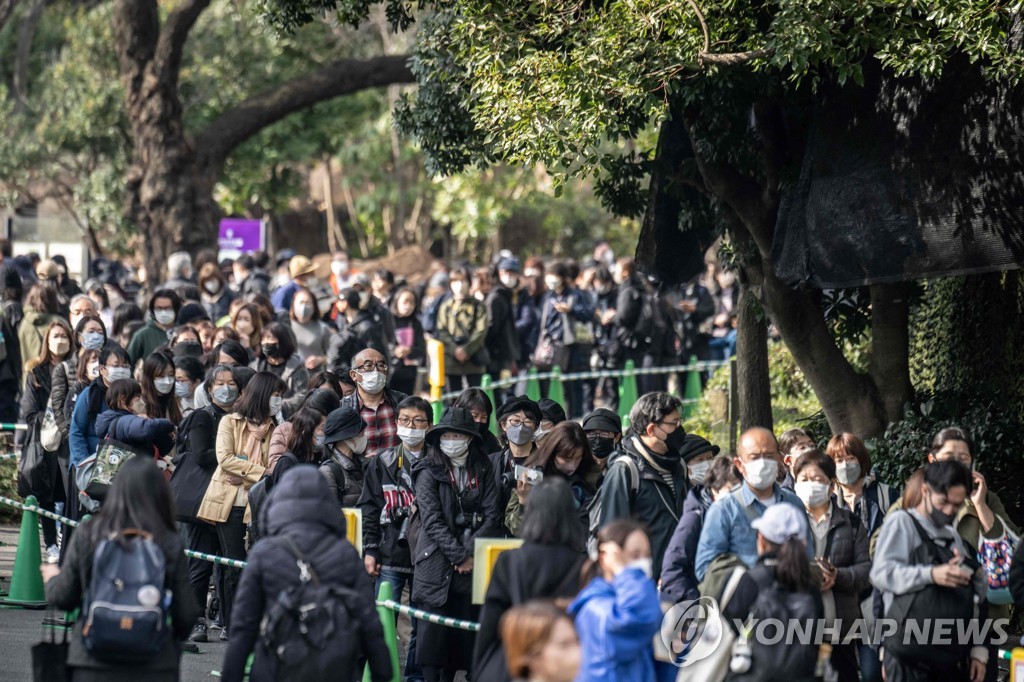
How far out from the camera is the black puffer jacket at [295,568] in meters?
6.41

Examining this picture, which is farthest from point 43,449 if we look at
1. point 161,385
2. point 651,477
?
point 651,477

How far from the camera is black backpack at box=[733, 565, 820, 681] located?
21.5 ft

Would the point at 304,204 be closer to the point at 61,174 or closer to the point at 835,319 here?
the point at 61,174

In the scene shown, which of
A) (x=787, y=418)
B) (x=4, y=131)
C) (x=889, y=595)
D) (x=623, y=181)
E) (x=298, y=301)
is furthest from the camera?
(x=4, y=131)

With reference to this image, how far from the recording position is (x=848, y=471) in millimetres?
8406

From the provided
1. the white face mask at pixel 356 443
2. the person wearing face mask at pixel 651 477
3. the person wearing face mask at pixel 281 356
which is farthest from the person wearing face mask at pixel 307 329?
the person wearing face mask at pixel 651 477

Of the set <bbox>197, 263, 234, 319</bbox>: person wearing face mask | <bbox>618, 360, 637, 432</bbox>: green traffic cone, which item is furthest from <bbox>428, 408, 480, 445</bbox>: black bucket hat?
<bbox>618, 360, 637, 432</bbox>: green traffic cone

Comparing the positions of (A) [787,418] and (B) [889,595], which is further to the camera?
(A) [787,418]

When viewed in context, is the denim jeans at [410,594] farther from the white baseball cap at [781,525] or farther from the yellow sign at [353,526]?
the white baseball cap at [781,525]

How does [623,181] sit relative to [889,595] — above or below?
above

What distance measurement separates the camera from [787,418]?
1587 centimetres

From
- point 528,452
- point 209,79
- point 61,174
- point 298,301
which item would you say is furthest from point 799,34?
point 61,174

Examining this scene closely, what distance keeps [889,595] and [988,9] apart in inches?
140

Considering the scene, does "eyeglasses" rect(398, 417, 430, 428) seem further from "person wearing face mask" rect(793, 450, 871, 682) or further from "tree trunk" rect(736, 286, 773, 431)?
"tree trunk" rect(736, 286, 773, 431)
